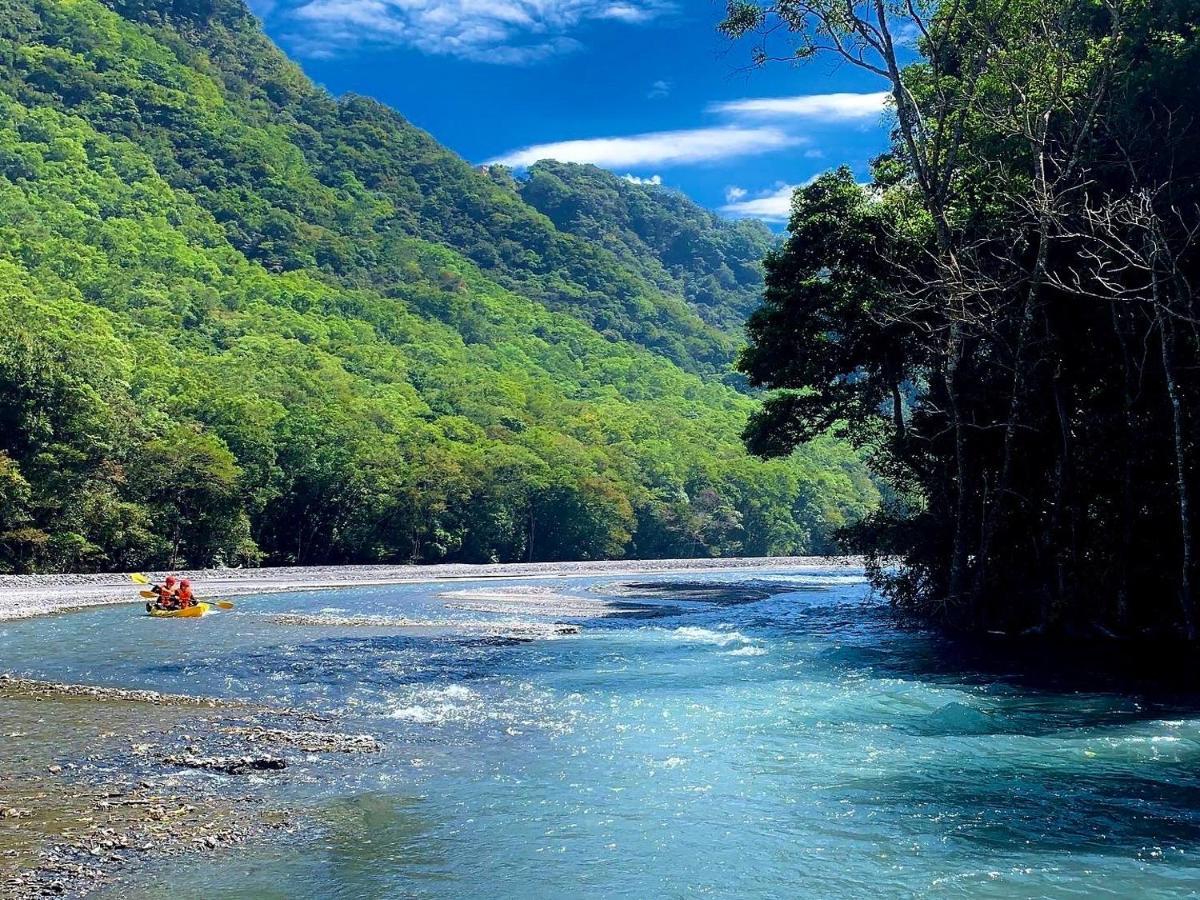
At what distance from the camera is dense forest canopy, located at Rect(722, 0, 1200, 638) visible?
20688mm

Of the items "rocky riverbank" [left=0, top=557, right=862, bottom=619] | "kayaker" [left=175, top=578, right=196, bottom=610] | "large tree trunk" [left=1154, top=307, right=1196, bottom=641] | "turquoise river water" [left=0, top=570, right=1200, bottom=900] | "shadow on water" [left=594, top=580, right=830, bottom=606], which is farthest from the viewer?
"shadow on water" [left=594, top=580, right=830, bottom=606]

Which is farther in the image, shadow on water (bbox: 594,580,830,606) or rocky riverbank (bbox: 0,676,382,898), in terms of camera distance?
shadow on water (bbox: 594,580,830,606)

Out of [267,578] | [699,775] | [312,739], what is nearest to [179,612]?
[312,739]

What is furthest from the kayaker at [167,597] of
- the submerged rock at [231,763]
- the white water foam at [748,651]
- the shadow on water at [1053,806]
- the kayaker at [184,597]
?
the shadow on water at [1053,806]

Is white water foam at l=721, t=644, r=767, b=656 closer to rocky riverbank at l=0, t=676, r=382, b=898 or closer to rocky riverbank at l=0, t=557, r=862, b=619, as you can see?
rocky riverbank at l=0, t=676, r=382, b=898

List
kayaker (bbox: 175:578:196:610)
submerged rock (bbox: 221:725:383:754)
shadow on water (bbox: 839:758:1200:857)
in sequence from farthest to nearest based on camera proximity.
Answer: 1. kayaker (bbox: 175:578:196:610)
2. submerged rock (bbox: 221:725:383:754)
3. shadow on water (bbox: 839:758:1200:857)

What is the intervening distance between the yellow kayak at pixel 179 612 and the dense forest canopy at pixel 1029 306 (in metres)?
20.5

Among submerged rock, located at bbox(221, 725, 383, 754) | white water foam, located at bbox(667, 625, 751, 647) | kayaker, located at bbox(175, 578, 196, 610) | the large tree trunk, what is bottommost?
white water foam, located at bbox(667, 625, 751, 647)

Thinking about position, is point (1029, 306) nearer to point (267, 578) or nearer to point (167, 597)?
point (167, 597)

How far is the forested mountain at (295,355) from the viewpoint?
5800 cm

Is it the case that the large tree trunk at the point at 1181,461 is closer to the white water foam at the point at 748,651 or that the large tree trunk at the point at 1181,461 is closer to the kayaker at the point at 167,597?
the white water foam at the point at 748,651

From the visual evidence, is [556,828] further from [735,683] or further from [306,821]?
[735,683]

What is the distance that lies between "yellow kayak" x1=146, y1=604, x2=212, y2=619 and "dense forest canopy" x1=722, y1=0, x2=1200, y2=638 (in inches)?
807

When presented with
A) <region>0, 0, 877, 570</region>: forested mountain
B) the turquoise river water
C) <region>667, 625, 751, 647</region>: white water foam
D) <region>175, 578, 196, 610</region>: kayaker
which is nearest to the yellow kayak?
<region>175, 578, 196, 610</region>: kayaker
